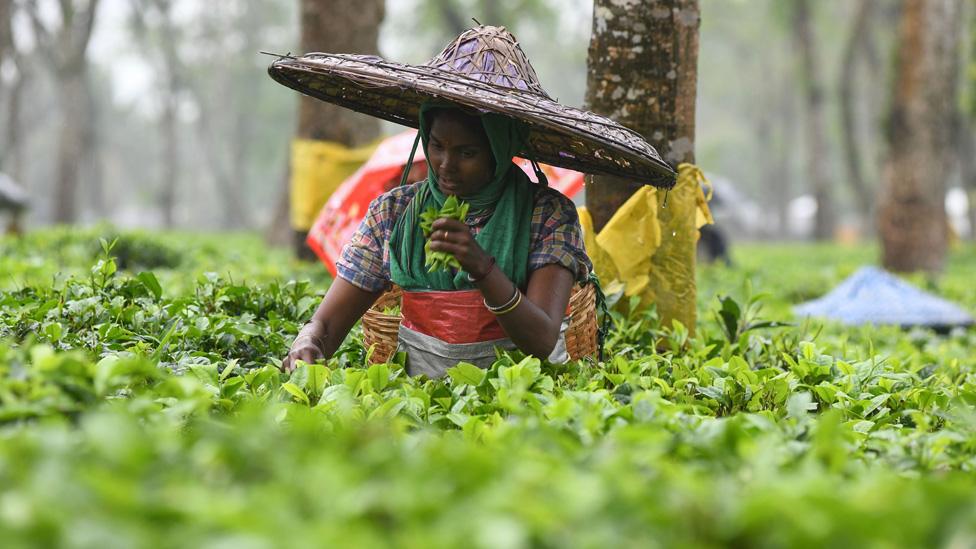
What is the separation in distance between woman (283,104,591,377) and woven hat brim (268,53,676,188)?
160 millimetres

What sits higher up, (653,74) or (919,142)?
(653,74)

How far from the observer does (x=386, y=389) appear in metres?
2.97

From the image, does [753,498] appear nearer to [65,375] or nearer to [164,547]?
[164,547]

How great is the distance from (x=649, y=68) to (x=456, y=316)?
1.72 m

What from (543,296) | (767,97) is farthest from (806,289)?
(767,97)

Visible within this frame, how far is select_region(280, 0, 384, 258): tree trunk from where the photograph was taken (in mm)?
8352

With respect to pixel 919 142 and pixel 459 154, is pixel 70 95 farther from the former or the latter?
pixel 459 154

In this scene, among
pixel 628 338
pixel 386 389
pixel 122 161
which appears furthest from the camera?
pixel 122 161

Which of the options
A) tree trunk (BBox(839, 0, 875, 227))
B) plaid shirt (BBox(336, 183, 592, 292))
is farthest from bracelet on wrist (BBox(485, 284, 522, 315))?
tree trunk (BBox(839, 0, 875, 227))

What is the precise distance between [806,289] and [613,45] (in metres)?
4.90

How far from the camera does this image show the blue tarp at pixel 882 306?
636cm

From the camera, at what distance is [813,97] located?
20.9m

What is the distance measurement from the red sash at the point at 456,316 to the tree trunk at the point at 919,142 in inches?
330

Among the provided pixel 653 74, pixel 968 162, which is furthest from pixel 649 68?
pixel 968 162
